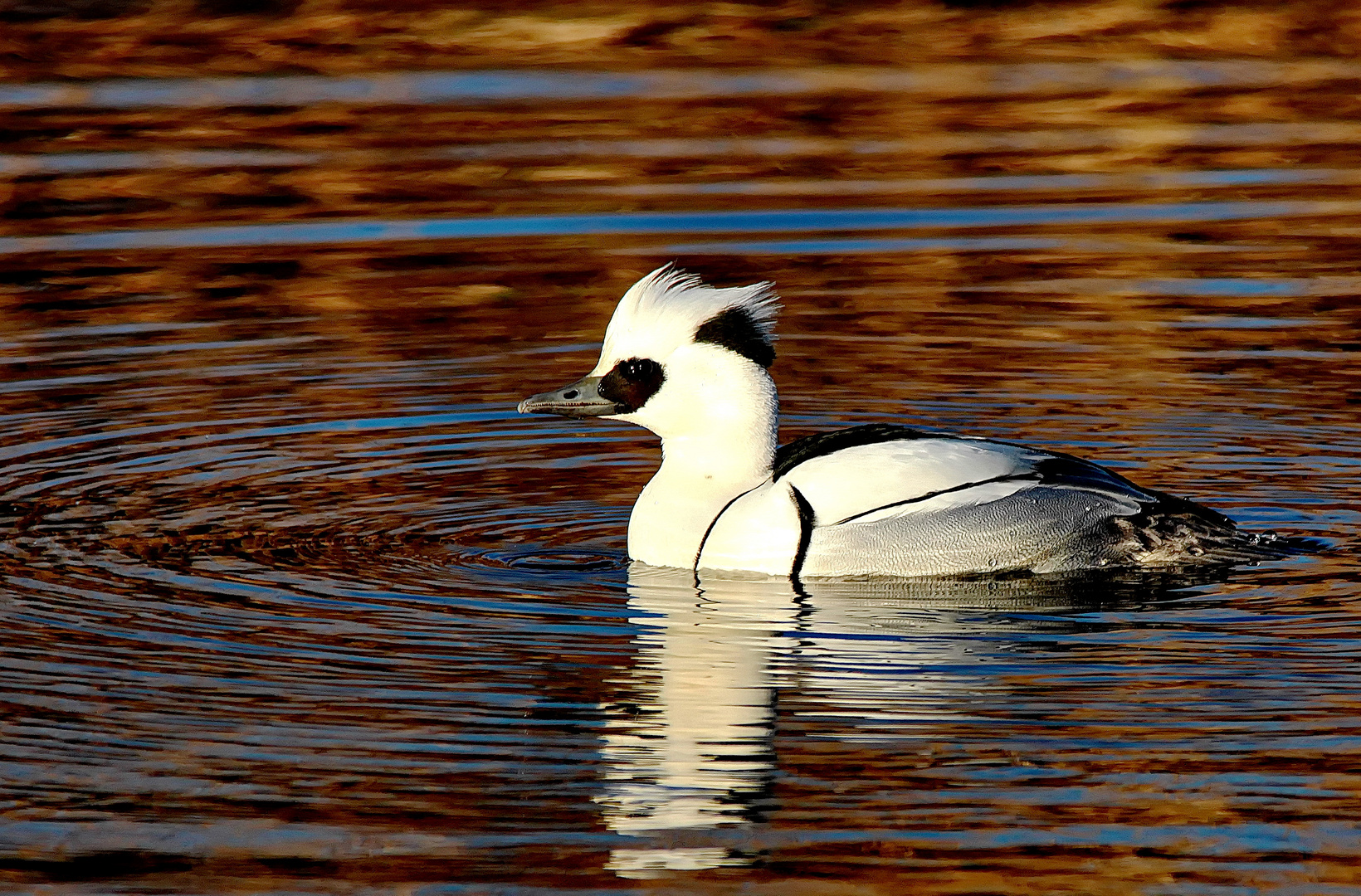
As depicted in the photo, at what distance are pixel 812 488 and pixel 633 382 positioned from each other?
0.85m

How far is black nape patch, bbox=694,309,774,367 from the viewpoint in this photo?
9055 millimetres

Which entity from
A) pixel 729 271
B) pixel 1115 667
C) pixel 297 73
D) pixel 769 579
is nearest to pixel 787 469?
pixel 769 579

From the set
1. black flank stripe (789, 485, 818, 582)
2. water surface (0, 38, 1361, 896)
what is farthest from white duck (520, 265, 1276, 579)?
water surface (0, 38, 1361, 896)

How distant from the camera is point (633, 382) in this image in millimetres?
9234

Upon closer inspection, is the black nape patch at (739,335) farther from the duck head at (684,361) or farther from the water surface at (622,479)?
the water surface at (622,479)

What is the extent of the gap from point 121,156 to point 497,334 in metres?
4.89

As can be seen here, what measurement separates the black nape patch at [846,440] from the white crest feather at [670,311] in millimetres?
456

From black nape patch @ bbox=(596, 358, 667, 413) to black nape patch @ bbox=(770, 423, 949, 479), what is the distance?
57 cm

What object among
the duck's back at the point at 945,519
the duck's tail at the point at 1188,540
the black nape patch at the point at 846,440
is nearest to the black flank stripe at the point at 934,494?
the duck's back at the point at 945,519

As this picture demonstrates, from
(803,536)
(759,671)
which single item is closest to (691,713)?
(759,671)

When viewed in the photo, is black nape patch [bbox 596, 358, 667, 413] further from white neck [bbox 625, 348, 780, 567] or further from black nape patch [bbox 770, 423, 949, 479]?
A: black nape patch [bbox 770, 423, 949, 479]

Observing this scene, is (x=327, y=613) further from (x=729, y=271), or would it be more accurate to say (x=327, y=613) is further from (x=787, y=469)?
(x=729, y=271)

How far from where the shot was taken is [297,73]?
61.5 ft

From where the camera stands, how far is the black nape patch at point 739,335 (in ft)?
29.7
